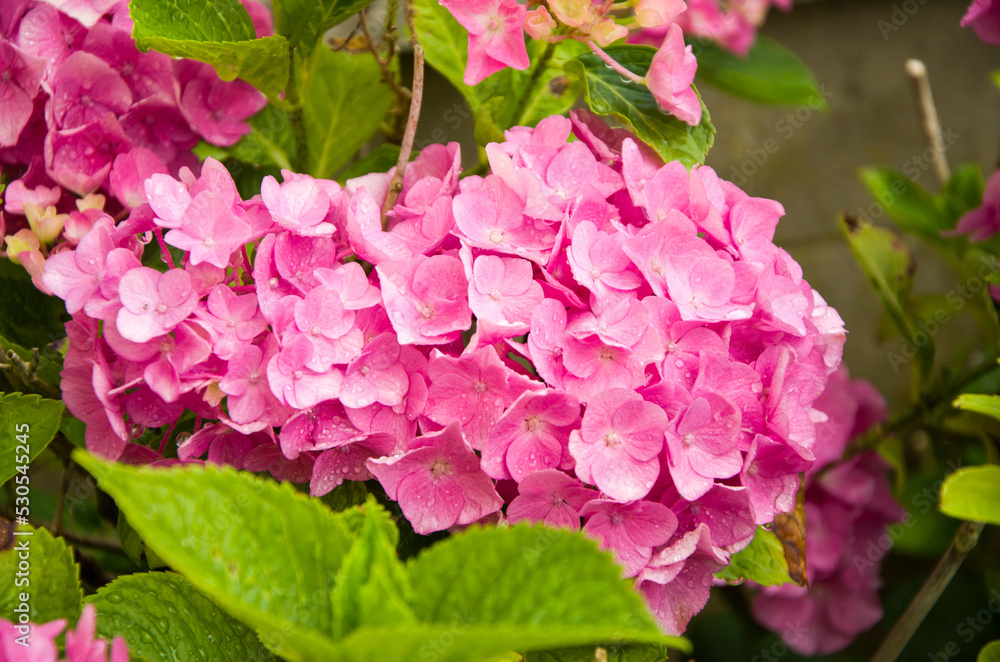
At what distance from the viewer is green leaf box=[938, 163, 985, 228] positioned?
3.57ft

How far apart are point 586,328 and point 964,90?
1586 mm

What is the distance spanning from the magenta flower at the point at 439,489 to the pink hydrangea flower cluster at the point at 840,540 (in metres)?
0.74

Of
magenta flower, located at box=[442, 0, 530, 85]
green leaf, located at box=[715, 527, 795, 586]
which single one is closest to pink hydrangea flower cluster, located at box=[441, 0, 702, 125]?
magenta flower, located at box=[442, 0, 530, 85]

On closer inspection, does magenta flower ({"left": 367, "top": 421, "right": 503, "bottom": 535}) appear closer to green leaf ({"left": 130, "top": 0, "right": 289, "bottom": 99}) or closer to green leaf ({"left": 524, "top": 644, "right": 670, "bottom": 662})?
green leaf ({"left": 524, "top": 644, "right": 670, "bottom": 662})

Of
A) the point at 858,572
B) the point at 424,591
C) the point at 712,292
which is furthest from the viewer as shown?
the point at 858,572

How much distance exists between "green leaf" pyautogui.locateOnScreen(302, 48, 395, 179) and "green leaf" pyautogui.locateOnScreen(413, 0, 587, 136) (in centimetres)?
9

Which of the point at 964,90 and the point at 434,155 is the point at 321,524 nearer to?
the point at 434,155

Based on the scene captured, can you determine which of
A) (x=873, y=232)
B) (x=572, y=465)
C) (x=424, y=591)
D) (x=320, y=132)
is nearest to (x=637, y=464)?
(x=572, y=465)

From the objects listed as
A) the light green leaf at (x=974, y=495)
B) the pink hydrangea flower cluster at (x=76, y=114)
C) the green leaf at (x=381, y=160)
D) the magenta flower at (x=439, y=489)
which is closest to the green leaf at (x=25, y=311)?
the pink hydrangea flower cluster at (x=76, y=114)

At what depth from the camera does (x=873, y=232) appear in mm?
1041

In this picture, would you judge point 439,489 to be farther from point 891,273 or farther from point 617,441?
point 891,273

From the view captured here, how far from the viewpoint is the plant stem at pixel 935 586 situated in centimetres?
76

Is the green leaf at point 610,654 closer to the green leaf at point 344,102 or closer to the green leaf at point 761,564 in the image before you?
the green leaf at point 761,564

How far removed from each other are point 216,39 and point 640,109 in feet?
1.19
